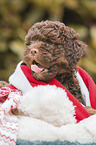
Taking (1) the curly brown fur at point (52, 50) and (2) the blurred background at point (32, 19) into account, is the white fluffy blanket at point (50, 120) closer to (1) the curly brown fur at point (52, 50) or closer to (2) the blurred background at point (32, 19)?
(1) the curly brown fur at point (52, 50)

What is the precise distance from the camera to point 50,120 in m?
0.66

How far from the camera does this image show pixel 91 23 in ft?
7.95

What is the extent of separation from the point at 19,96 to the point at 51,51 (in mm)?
186

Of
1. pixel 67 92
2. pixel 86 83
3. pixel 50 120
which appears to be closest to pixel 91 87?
pixel 86 83

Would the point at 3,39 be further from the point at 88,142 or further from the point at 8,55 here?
the point at 88,142

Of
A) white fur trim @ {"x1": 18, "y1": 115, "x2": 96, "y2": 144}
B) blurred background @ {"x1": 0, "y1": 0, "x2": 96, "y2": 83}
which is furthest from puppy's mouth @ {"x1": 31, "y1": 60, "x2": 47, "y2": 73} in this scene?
blurred background @ {"x1": 0, "y1": 0, "x2": 96, "y2": 83}

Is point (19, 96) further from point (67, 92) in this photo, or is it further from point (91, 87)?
point (91, 87)

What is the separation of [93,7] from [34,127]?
1945 mm

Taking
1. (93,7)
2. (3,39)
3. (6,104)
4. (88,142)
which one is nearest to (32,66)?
(6,104)

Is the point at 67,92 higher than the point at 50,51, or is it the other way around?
the point at 50,51

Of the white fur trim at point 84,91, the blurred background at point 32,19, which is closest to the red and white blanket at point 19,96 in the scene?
the white fur trim at point 84,91

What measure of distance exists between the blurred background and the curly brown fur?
4.43 ft

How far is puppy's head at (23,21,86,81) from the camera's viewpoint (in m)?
0.76

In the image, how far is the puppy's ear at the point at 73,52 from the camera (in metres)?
0.79
